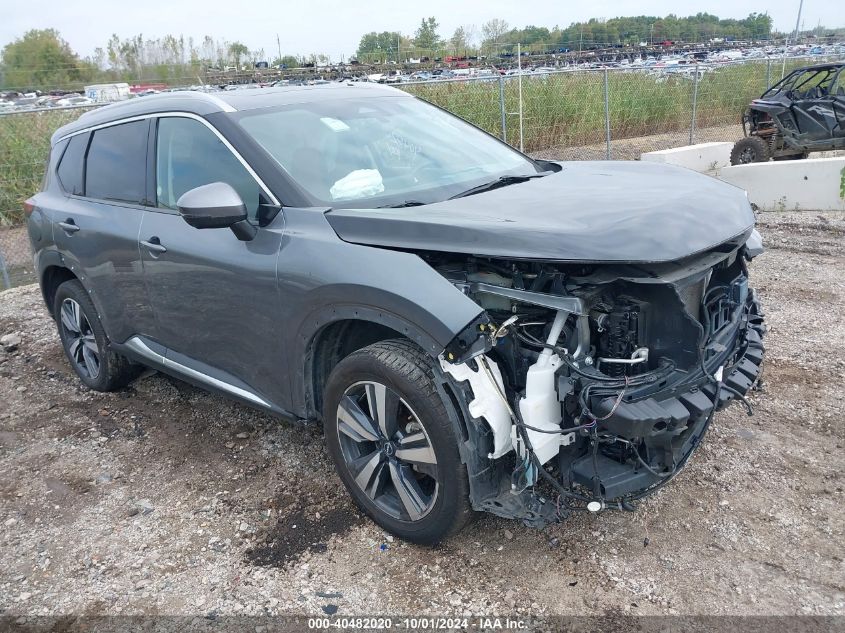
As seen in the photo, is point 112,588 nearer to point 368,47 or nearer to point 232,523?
point 232,523

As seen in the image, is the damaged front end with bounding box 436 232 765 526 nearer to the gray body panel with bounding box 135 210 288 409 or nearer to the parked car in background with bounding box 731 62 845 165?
the gray body panel with bounding box 135 210 288 409

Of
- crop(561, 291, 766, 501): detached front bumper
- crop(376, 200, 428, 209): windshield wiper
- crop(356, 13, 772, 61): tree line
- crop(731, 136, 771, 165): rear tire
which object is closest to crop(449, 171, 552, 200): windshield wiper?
crop(376, 200, 428, 209): windshield wiper

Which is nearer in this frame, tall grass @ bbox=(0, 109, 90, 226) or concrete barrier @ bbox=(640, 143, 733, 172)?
tall grass @ bbox=(0, 109, 90, 226)

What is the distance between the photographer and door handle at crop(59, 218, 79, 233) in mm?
4398

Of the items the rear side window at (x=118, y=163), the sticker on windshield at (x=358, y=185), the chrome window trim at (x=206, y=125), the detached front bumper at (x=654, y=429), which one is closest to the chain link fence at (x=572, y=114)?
the rear side window at (x=118, y=163)

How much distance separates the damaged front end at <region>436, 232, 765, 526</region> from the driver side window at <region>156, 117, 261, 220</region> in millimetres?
1074

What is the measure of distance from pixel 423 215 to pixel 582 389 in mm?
949

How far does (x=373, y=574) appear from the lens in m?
2.92

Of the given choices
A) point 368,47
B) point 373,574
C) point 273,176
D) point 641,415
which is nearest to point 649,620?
point 641,415

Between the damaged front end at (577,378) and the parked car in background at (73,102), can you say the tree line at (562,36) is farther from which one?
the damaged front end at (577,378)

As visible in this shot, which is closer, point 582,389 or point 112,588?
point 582,389

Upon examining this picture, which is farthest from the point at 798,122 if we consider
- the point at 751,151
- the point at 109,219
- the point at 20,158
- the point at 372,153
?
the point at 20,158

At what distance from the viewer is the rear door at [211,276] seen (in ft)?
10.6

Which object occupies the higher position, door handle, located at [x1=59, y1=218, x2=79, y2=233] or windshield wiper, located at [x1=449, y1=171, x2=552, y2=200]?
windshield wiper, located at [x1=449, y1=171, x2=552, y2=200]
